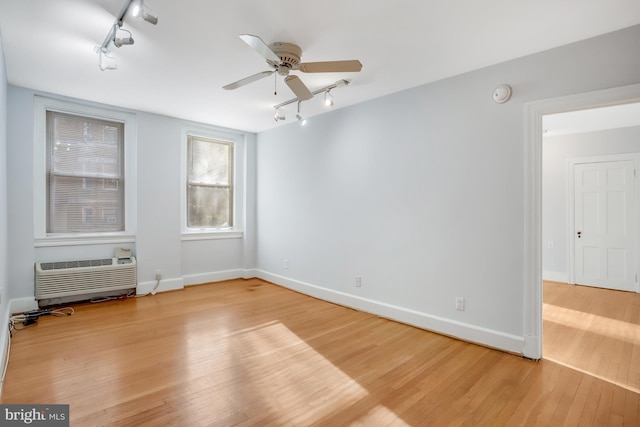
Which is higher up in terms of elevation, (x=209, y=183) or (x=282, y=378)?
(x=209, y=183)

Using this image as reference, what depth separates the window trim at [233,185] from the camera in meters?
5.04

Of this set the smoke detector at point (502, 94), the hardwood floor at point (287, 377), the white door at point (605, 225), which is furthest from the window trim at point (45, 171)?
the white door at point (605, 225)

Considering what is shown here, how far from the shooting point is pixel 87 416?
72.3 inches

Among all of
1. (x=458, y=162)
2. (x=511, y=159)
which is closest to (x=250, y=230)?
(x=458, y=162)

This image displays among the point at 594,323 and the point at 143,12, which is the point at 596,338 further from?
the point at 143,12

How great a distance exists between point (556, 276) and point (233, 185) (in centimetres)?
618

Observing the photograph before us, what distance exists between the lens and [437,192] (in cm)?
321

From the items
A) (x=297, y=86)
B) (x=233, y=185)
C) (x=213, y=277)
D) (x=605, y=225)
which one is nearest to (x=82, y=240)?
(x=213, y=277)

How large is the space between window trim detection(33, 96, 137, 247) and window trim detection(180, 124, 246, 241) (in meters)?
0.72

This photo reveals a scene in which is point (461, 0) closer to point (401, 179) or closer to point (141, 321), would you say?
point (401, 179)

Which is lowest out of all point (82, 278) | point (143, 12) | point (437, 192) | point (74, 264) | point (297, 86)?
point (82, 278)

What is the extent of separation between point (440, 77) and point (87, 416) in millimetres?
3950

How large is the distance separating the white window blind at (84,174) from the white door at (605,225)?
24.7 ft

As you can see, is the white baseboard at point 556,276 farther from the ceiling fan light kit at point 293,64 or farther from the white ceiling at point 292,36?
the ceiling fan light kit at point 293,64
